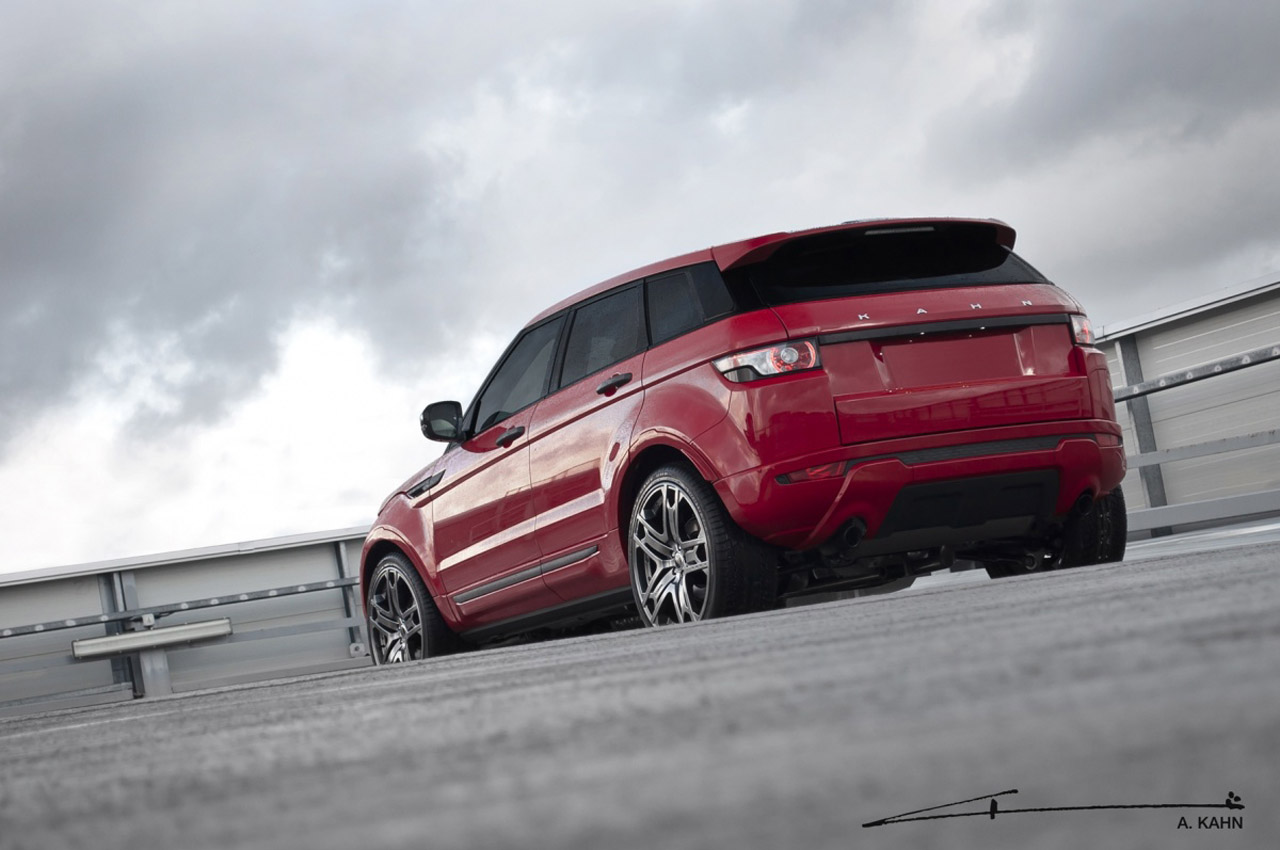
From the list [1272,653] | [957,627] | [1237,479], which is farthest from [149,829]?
[1237,479]

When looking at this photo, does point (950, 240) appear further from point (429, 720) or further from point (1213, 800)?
point (1213, 800)

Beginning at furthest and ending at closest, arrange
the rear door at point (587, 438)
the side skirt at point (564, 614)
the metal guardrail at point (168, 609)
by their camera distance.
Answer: the metal guardrail at point (168, 609) → the side skirt at point (564, 614) → the rear door at point (587, 438)

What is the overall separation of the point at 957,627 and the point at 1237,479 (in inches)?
333

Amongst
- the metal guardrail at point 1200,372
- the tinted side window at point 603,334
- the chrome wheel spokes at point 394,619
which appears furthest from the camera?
the metal guardrail at point 1200,372

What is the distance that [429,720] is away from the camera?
2.63 ft

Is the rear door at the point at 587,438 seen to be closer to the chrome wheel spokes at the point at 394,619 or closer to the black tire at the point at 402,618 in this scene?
the black tire at the point at 402,618

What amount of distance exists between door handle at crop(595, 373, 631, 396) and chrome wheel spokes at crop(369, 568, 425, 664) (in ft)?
6.94

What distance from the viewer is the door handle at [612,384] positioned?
5.09 metres

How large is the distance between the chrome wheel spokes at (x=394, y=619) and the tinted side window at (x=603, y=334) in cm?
187

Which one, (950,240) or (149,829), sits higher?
(950,240)

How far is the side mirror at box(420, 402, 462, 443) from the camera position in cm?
648

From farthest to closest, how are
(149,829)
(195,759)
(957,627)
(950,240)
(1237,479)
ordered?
1. (1237,479)
2. (950,240)
3. (957,627)
4. (195,759)
5. (149,829)

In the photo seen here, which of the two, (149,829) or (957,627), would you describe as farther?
(957,627)
